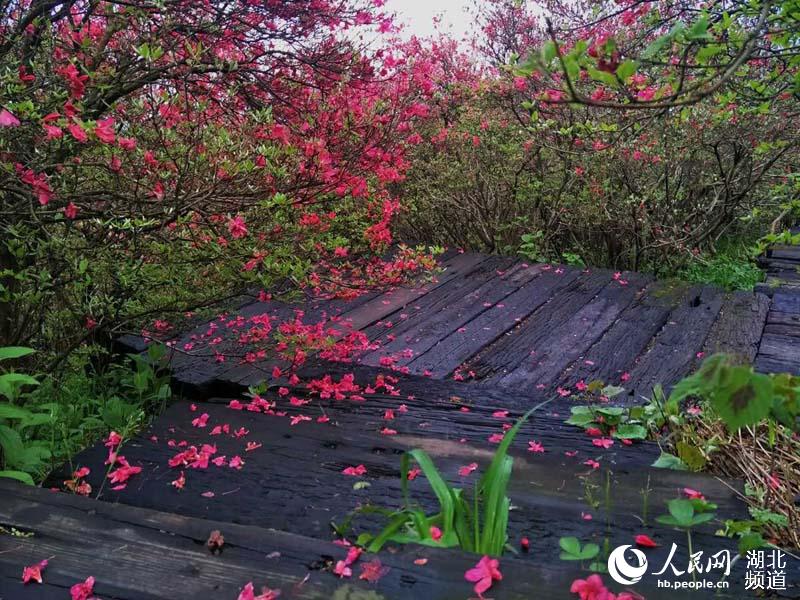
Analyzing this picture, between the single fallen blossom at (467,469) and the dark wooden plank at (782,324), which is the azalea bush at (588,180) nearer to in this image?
the dark wooden plank at (782,324)

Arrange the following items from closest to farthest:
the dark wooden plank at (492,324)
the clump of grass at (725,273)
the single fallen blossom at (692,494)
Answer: the single fallen blossom at (692,494)
the dark wooden plank at (492,324)
the clump of grass at (725,273)

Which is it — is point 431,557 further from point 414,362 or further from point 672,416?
point 414,362

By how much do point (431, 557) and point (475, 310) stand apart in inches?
135

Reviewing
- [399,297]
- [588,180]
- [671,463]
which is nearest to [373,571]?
[671,463]

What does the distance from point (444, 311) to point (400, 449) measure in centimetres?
230

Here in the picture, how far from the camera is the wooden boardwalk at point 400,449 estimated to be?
167 centimetres

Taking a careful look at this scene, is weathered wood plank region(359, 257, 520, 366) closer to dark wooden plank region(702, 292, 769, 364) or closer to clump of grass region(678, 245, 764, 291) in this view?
dark wooden plank region(702, 292, 769, 364)

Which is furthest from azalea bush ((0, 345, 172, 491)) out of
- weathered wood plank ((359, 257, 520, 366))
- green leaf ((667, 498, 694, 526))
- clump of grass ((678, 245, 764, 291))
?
clump of grass ((678, 245, 764, 291))

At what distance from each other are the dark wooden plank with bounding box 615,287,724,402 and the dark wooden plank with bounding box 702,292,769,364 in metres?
0.05

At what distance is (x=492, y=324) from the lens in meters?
4.68

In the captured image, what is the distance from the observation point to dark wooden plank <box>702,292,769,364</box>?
3954 mm

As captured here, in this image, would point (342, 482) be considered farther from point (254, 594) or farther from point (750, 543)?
point (750, 543)

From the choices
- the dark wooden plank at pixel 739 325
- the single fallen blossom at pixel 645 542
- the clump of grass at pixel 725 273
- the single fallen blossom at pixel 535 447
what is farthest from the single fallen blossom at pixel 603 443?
the clump of grass at pixel 725 273

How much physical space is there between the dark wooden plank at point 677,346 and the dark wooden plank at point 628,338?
58mm
